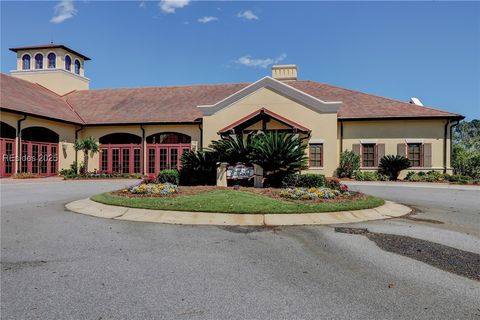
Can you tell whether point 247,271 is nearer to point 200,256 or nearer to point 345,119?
point 200,256

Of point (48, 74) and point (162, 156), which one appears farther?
point (48, 74)

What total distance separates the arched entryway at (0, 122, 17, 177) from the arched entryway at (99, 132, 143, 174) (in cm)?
644

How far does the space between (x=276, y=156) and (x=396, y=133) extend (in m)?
13.4

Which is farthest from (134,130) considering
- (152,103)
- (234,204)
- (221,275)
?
(221,275)

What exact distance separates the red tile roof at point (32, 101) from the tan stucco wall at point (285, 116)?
11.3m

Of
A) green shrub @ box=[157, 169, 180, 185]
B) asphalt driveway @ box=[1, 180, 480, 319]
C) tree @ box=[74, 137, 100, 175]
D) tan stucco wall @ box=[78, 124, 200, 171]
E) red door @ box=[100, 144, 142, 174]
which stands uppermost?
tan stucco wall @ box=[78, 124, 200, 171]

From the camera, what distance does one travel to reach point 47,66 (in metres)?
33.1

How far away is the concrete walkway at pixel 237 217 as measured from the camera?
29.3 ft

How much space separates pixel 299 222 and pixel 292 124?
12.5 m

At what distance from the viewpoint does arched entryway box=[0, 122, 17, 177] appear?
21.7 m

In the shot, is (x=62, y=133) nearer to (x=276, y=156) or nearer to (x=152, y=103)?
(x=152, y=103)

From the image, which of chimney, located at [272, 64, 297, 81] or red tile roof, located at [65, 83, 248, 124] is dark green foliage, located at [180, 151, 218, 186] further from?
chimney, located at [272, 64, 297, 81]

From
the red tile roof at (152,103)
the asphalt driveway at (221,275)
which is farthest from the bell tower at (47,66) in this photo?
the asphalt driveway at (221,275)

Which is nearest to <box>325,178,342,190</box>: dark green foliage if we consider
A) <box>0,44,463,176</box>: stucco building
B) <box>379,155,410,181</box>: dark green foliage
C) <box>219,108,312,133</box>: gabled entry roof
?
<box>219,108,312,133</box>: gabled entry roof
